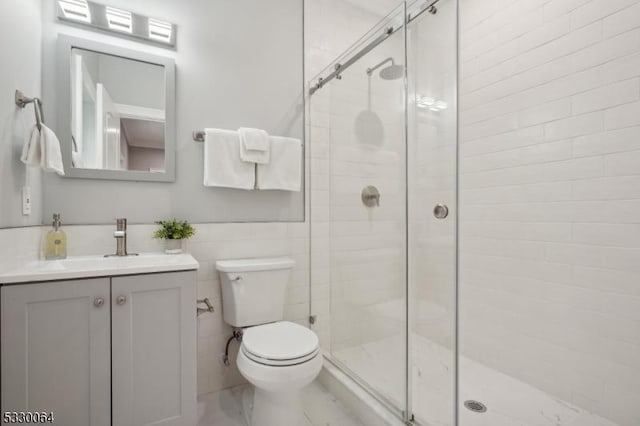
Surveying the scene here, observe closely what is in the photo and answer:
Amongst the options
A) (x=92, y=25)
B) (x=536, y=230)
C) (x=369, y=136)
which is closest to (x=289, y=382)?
(x=369, y=136)

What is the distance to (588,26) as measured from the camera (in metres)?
1.60

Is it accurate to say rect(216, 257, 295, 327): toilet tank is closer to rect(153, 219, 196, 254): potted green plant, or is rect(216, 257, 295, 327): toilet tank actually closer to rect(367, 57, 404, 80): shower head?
rect(153, 219, 196, 254): potted green plant

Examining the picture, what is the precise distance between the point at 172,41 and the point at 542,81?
2078mm

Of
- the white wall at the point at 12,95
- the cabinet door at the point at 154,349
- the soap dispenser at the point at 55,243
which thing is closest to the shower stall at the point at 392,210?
the cabinet door at the point at 154,349

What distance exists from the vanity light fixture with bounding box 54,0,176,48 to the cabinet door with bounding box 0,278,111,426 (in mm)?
1325

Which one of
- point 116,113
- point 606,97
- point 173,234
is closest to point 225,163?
point 173,234

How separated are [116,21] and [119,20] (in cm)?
2

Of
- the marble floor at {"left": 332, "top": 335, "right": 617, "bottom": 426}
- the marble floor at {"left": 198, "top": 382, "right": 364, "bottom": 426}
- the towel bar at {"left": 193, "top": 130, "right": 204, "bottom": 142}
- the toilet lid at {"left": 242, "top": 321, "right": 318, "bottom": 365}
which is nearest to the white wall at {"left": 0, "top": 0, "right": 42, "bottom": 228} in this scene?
the towel bar at {"left": 193, "top": 130, "right": 204, "bottom": 142}

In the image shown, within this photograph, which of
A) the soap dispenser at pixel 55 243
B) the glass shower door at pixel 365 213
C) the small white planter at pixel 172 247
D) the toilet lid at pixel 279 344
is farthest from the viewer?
the small white planter at pixel 172 247

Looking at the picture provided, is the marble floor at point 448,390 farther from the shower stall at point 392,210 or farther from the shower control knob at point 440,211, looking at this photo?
the shower control knob at point 440,211

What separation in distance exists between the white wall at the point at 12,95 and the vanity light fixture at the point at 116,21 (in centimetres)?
12

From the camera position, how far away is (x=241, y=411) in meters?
1.74

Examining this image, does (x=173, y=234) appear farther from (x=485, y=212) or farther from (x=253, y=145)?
(x=485, y=212)

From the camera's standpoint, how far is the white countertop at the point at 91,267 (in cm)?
112
